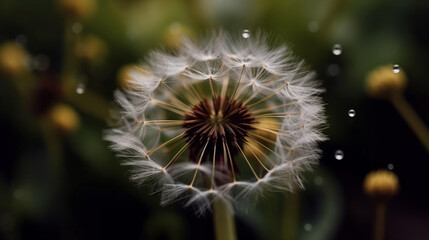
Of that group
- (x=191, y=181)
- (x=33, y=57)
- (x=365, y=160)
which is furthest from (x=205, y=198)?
(x=33, y=57)

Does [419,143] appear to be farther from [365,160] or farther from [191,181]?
[191,181]

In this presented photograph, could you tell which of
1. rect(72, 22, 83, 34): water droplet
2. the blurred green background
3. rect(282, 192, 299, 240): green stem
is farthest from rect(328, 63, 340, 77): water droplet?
rect(72, 22, 83, 34): water droplet

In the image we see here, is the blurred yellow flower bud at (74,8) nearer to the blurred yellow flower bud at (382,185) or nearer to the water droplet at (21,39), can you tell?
the water droplet at (21,39)

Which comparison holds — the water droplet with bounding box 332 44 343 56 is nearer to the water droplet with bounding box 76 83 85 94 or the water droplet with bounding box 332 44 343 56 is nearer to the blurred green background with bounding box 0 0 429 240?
the blurred green background with bounding box 0 0 429 240

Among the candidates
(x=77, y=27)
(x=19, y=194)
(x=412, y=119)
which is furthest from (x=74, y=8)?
(x=412, y=119)

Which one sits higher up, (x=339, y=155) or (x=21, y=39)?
(x=21, y=39)

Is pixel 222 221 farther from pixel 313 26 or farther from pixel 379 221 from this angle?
pixel 313 26
